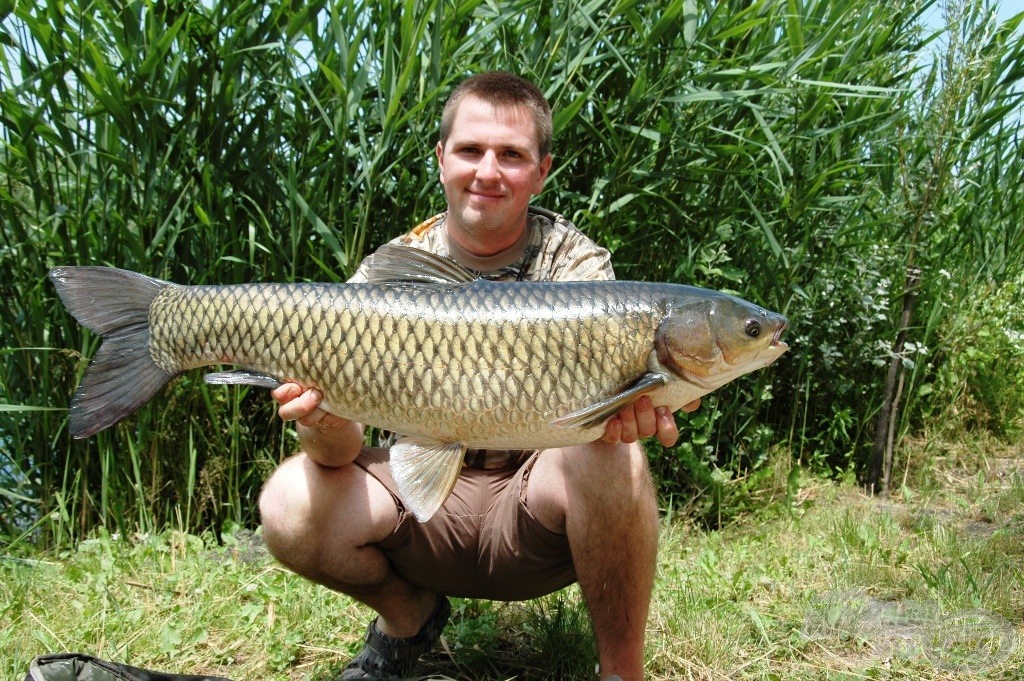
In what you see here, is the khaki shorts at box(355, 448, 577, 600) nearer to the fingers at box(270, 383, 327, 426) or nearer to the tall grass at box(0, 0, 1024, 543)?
the fingers at box(270, 383, 327, 426)

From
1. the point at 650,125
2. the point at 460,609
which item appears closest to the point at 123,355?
the point at 460,609

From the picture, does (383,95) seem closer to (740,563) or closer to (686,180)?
(686,180)

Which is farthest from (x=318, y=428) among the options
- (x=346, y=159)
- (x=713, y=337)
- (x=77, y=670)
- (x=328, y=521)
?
(x=346, y=159)

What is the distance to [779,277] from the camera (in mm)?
3740

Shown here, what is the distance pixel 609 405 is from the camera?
A: 5.89 ft

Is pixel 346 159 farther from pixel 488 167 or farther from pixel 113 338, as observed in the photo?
pixel 113 338

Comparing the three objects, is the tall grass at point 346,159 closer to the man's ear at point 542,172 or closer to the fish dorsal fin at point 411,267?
the man's ear at point 542,172

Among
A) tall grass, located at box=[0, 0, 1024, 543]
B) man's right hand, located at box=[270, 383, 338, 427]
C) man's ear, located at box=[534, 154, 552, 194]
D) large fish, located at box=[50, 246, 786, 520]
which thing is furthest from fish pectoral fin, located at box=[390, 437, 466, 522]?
tall grass, located at box=[0, 0, 1024, 543]

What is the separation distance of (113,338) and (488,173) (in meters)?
0.93

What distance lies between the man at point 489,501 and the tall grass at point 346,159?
0.55 m

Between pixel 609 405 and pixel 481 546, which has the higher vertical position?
pixel 609 405

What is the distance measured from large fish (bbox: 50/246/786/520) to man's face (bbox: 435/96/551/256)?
491 mm

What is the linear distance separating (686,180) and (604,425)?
1779 mm

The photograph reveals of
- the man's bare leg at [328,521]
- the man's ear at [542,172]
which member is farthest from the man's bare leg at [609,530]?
the man's ear at [542,172]
